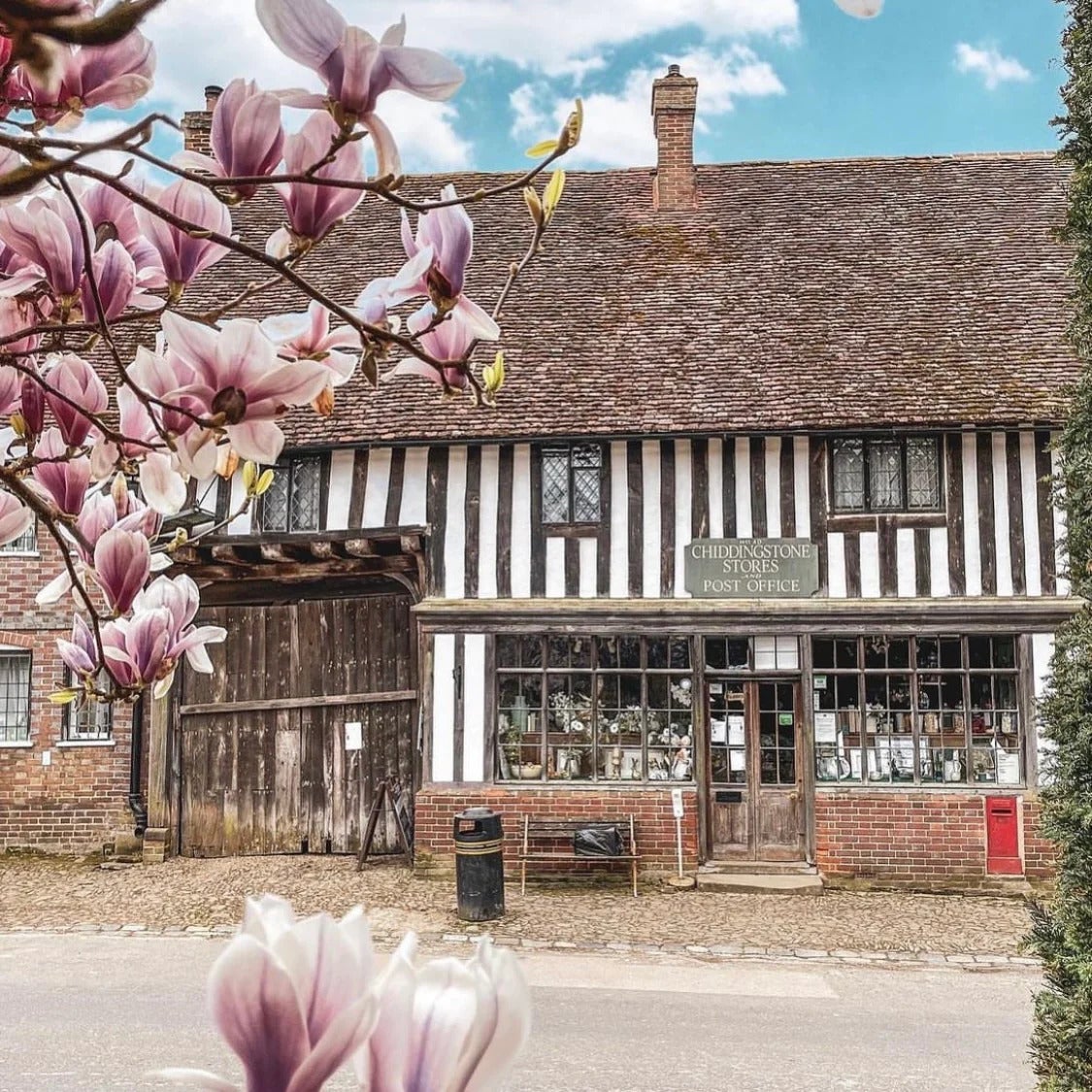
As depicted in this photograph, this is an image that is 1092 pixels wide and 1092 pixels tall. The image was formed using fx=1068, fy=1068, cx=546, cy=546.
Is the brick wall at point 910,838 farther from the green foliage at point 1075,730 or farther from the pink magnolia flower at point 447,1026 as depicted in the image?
the pink magnolia flower at point 447,1026

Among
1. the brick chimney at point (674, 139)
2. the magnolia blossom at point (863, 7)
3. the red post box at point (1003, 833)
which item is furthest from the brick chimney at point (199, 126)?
the magnolia blossom at point (863, 7)

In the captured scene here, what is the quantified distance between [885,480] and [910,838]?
3.91 m

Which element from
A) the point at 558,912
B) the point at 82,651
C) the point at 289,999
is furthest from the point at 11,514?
the point at 558,912

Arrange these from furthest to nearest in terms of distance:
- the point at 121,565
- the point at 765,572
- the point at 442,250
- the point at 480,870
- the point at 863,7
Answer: the point at 765,572 → the point at 480,870 → the point at 121,565 → the point at 442,250 → the point at 863,7

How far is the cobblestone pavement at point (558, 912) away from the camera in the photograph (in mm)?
9508

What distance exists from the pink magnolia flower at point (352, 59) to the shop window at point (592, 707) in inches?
439

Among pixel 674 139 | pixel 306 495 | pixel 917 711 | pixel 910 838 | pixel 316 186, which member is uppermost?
pixel 674 139

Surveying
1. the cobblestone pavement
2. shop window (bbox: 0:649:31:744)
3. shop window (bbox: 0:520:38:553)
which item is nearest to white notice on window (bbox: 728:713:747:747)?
the cobblestone pavement

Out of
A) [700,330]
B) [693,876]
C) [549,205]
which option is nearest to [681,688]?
[693,876]

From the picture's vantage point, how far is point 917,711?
38.7 ft

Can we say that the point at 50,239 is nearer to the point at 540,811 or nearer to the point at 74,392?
the point at 74,392

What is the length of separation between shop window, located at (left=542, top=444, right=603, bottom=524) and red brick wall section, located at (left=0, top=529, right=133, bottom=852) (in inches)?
245

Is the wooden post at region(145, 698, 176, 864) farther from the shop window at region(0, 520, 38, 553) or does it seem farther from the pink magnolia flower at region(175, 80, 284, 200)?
the pink magnolia flower at region(175, 80, 284, 200)

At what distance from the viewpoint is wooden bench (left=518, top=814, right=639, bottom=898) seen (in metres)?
11.6
